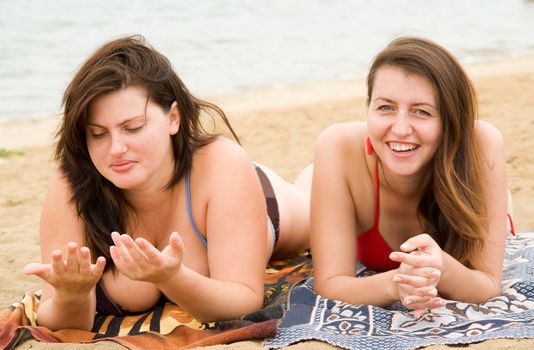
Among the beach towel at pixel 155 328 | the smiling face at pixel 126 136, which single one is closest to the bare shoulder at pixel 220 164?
the smiling face at pixel 126 136

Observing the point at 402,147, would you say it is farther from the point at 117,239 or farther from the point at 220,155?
the point at 117,239

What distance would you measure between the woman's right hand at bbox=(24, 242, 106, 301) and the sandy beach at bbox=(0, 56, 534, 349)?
295 millimetres

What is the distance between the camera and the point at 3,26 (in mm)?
17500

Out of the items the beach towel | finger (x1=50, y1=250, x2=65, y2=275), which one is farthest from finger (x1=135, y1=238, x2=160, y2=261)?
the beach towel

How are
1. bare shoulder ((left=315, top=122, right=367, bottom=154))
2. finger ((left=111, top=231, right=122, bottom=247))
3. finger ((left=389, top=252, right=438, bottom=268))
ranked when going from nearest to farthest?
1. finger ((left=111, top=231, right=122, bottom=247))
2. finger ((left=389, top=252, right=438, bottom=268))
3. bare shoulder ((left=315, top=122, right=367, bottom=154))

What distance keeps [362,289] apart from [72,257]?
134cm

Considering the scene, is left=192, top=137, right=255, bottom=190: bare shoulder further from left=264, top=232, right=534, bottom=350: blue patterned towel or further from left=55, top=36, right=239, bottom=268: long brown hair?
left=264, top=232, right=534, bottom=350: blue patterned towel

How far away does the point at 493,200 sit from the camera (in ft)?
12.5

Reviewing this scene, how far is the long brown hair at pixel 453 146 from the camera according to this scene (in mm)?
3590

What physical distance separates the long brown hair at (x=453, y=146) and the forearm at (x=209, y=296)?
3.13 feet

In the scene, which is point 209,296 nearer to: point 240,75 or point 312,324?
point 312,324

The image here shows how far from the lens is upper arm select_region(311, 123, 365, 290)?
154 inches

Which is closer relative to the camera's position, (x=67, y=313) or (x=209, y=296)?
(x=209, y=296)

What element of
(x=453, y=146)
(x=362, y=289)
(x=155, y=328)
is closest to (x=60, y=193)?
(x=155, y=328)
